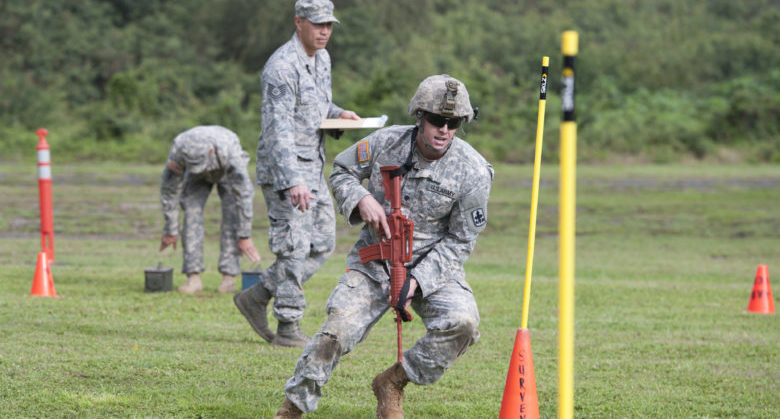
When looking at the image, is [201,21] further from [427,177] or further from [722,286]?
[427,177]

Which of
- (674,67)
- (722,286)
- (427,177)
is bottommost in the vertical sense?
(722,286)

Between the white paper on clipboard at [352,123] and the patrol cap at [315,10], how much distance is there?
748mm

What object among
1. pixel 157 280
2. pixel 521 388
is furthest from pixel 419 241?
pixel 157 280

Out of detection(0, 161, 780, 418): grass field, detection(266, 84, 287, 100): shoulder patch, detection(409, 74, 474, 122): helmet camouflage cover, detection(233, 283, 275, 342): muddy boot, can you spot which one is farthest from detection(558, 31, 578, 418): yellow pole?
detection(233, 283, 275, 342): muddy boot

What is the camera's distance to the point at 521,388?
5.70m

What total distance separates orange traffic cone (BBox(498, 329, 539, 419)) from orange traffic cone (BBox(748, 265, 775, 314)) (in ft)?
18.6

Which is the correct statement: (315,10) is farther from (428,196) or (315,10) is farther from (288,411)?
(288,411)

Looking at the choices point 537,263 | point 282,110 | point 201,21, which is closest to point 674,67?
point 201,21

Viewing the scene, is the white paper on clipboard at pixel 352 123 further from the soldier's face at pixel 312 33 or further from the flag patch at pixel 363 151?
the flag patch at pixel 363 151

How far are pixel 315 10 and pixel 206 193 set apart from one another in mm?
4039

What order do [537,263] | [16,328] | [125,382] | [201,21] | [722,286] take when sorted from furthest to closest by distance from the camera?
[201,21]
[537,263]
[722,286]
[16,328]
[125,382]

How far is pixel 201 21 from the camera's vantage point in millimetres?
53156

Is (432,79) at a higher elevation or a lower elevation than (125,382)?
higher

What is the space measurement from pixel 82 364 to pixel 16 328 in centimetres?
157
